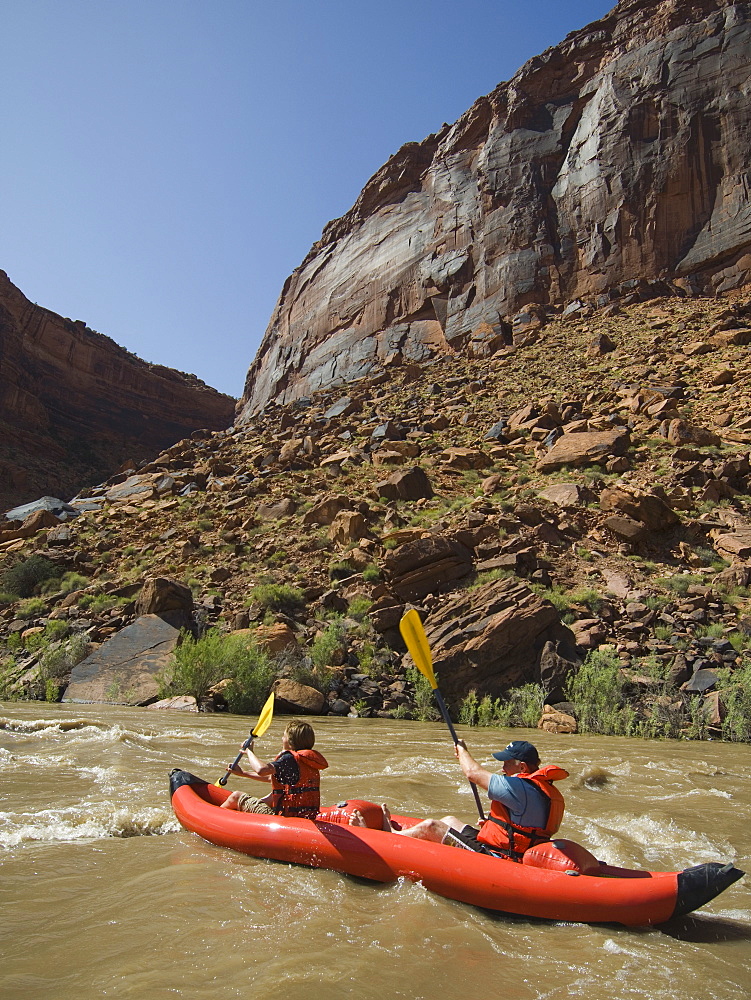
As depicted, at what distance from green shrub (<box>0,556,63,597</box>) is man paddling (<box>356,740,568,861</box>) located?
1403cm

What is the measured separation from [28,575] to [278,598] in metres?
6.90

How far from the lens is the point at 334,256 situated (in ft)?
143

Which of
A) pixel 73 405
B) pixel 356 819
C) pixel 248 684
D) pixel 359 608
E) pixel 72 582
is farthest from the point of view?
pixel 73 405

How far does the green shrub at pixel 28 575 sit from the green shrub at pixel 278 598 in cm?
593

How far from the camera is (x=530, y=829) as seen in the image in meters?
3.34

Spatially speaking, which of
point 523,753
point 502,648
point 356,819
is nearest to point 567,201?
point 502,648

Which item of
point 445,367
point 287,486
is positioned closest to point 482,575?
point 287,486

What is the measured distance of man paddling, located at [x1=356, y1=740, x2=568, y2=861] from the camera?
11.0 ft

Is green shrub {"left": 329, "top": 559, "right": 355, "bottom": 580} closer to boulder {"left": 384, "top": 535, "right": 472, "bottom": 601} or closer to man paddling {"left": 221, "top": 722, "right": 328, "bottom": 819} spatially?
boulder {"left": 384, "top": 535, "right": 472, "bottom": 601}

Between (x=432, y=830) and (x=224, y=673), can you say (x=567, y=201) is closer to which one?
(x=224, y=673)

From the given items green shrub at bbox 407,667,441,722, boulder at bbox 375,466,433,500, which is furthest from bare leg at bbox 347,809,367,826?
boulder at bbox 375,466,433,500

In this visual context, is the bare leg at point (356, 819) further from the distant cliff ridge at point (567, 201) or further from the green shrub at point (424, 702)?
the distant cliff ridge at point (567, 201)

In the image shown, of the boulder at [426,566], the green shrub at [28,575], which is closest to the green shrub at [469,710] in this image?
the boulder at [426,566]

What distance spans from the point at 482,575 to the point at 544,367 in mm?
15944
